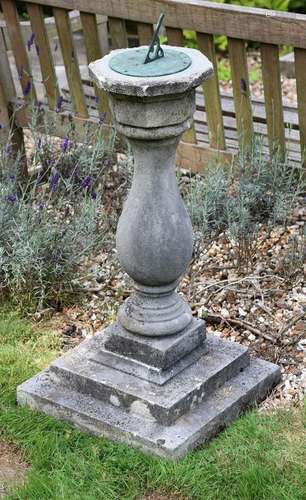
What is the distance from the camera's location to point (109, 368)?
393 cm

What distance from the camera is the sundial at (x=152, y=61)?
3414 millimetres

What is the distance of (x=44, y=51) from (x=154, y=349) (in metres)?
2.96

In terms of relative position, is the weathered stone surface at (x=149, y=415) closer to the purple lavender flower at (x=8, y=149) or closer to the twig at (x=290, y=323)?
the twig at (x=290, y=323)

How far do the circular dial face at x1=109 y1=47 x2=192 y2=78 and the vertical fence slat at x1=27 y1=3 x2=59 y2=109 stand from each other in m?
2.33

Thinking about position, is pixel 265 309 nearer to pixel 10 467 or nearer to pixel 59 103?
pixel 10 467

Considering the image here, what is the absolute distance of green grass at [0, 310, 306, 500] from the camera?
3.44 meters

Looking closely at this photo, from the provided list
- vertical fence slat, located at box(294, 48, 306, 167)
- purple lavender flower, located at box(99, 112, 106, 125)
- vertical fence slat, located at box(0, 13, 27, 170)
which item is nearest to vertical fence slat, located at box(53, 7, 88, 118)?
purple lavender flower, located at box(99, 112, 106, 125)

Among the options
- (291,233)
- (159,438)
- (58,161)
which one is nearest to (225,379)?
(159,438)

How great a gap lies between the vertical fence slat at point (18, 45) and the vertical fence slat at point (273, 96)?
169 centimetres

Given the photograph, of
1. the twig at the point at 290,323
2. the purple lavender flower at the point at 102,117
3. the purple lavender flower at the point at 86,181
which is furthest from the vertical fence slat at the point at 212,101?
the twig at the point at 290,323

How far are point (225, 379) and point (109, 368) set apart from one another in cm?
52

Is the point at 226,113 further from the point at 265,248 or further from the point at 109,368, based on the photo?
the point at 109,368

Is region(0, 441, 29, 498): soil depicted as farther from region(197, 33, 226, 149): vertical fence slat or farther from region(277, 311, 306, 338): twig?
region(197, 33, 226, 149): vertical fence slat

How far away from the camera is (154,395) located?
3.72 metres
